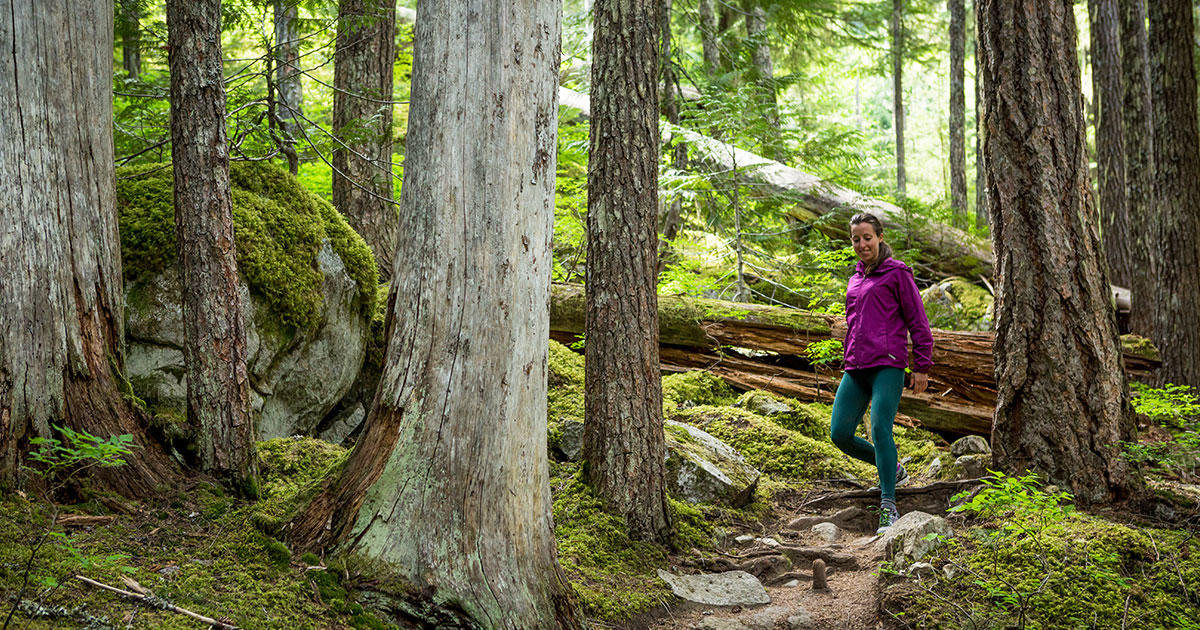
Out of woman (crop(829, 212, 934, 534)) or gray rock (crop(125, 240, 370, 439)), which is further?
woman (crop(829, 212, 934, 534))

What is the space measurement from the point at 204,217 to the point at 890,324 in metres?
4.52

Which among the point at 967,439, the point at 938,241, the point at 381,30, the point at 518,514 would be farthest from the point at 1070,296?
the point at 938,241

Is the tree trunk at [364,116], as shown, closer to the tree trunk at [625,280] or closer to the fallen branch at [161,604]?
the tree trunk at [625,280]

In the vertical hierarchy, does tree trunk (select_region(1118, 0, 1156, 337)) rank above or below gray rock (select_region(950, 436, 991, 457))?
above

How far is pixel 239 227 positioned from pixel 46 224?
1.74m

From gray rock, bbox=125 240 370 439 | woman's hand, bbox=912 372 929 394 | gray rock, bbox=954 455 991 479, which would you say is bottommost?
gray rock, bbox=954 455 991 479

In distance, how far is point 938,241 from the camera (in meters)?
13.1

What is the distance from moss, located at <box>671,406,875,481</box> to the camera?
695 cm

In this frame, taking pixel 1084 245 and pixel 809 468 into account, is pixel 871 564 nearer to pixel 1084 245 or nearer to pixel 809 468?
pixel 809 468

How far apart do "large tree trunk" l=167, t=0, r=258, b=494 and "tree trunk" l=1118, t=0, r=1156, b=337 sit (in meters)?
9.34

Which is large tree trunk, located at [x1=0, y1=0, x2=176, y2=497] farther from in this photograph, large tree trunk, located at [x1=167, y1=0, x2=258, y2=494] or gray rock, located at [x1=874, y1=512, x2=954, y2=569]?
gray rock, located at [x1=874, y1=512, x2=954, y2=569]

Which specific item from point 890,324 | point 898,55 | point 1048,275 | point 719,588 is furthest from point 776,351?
point 898,55

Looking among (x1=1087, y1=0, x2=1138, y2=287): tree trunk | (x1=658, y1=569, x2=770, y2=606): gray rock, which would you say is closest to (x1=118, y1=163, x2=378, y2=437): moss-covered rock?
(x1=658, y1=569, x2=770, y2=606): gray rock

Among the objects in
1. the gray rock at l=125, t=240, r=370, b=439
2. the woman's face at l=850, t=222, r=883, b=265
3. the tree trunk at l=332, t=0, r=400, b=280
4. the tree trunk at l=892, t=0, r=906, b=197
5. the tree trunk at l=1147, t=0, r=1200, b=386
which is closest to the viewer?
the gray rock at l=125, t=240, r=370, b=439
